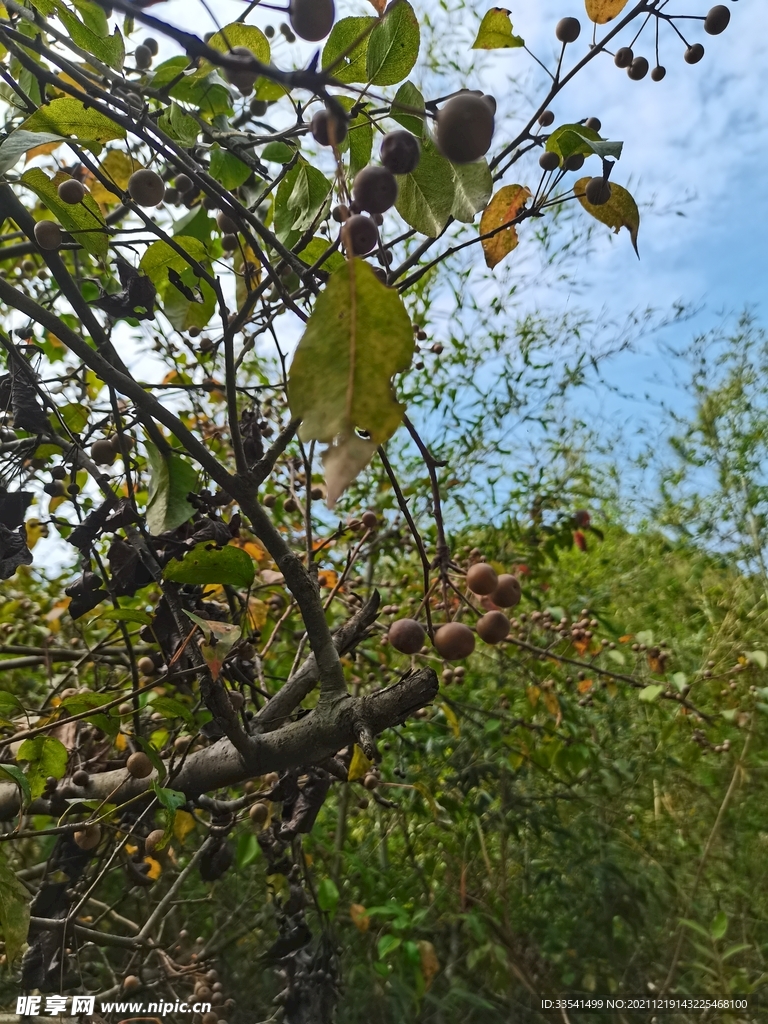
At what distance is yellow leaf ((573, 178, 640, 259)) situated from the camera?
0.55 metres

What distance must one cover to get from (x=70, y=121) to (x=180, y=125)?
109 millimetres

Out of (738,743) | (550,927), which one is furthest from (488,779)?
(738,743)

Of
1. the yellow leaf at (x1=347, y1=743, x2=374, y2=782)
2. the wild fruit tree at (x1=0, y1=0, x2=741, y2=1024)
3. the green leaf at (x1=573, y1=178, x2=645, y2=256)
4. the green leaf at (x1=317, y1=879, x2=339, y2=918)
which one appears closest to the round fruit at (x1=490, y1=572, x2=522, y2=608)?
the wild fruit tree at (x1=0, y1=0, x2=741, y2=1024)

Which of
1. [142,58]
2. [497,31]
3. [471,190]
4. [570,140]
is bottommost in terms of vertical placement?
[471,190]

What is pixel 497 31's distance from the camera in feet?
2.02

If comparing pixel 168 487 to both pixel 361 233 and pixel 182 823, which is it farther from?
pixel 182 823

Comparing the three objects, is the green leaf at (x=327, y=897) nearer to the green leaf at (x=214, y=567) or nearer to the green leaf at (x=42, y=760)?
the green leaf at (x=42, y=760)

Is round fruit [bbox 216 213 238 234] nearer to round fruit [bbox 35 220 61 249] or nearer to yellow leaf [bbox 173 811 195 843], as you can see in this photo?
round fruit [bbox 35 220 61 249]

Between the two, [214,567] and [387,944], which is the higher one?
[214,567]

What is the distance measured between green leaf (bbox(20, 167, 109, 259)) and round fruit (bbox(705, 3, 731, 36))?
0.63m

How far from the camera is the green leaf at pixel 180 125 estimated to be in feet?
2.10

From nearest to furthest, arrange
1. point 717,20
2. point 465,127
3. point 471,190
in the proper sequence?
point 465,127, point 471,190, point 717,20

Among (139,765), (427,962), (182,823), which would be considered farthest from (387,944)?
(139,765)

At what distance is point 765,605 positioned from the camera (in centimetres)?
198
